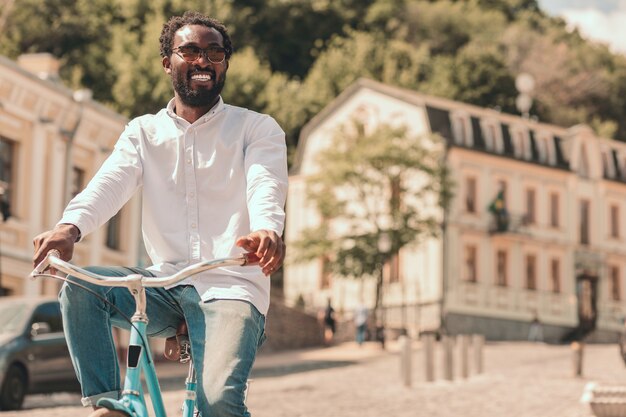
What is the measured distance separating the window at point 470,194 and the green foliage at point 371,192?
731 centimetres

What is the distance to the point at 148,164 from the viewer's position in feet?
17.4

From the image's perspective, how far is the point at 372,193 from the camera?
49.8m

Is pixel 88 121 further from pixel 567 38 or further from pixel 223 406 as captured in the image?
pixel 567 38

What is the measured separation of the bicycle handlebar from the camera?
4.55m

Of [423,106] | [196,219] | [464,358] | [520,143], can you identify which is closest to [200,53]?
[196,219]

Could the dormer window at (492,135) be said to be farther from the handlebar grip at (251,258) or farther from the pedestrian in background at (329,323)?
the handlebar grip at (251,258)

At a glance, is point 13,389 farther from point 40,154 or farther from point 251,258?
point 40,154

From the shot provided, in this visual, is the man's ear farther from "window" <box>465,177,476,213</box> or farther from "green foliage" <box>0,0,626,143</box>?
"window" <box>465,177,476,213</box>

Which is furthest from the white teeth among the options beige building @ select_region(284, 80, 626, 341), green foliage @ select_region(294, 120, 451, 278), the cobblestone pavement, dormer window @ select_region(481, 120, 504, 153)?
dormer window @ select_region(481, 120, 504, 153)

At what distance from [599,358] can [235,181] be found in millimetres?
33605

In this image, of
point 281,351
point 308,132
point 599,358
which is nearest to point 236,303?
point 599,358

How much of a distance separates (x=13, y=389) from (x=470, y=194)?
41027mm

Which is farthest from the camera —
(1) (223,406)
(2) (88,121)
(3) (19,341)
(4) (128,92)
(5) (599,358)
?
(4) (128,92)

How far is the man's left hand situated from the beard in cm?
81
